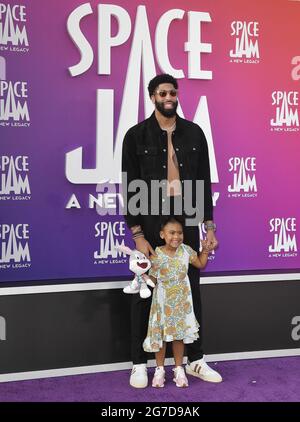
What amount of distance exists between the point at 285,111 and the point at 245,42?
507mm

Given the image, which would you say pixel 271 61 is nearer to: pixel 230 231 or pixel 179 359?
pixel 230 231

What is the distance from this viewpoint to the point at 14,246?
125 inches

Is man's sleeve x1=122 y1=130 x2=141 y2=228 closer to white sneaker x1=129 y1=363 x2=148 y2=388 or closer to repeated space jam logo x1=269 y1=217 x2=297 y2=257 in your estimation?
white sneaker x1=129 y1=363 x2=148 y2=388

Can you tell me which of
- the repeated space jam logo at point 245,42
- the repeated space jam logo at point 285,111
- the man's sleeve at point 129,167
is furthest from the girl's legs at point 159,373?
the repeated space jam logo at point 245,42

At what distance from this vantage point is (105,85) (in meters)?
3.26

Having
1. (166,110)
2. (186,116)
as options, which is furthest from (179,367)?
(186,116)

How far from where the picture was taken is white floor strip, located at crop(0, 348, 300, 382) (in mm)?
3092

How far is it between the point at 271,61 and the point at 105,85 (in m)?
1.09

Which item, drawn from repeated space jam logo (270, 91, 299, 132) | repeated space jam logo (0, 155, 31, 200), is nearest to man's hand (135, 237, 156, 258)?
repeated space jam logo (0, 155, 31, 200)

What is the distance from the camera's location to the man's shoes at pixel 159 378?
2.91 meters

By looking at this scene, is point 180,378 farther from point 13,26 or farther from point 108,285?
point 13,26

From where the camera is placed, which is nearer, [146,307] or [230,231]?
[146,307]

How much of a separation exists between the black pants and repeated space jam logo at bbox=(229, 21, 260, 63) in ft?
3.89
